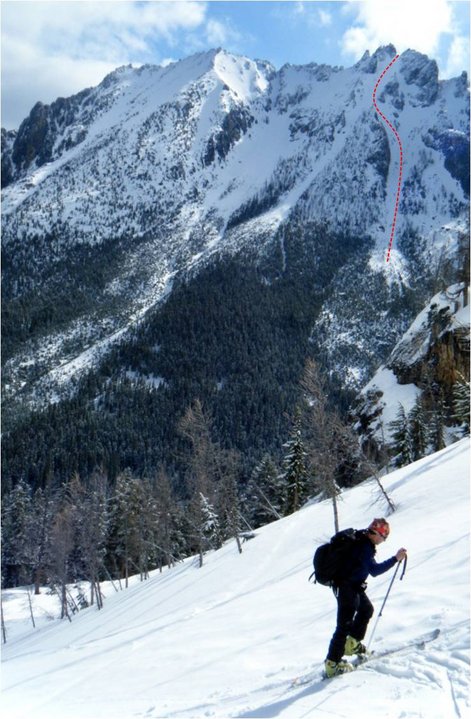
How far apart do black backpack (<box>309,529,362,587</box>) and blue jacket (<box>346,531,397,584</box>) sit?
0.05m

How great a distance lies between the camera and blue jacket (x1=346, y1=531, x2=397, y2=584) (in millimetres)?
7223

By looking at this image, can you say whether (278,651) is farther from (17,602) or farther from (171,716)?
(17,602)

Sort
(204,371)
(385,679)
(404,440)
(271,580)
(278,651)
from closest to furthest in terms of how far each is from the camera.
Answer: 1. (385,679)
2. (278,651)
3. (271,580)
4. (404,440)
5. (204,371)

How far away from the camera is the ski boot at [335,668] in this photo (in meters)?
7.29

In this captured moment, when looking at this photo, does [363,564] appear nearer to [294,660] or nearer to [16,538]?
[294,660]

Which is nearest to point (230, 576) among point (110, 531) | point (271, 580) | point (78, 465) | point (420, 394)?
point (271, 580)

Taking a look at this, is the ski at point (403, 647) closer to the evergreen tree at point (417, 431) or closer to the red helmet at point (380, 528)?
the red helmet at point (380, 528)

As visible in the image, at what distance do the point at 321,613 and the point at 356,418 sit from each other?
158 feet

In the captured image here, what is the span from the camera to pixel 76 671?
562 inches

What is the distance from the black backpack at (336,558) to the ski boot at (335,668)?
42.8 inches

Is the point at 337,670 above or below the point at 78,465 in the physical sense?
below

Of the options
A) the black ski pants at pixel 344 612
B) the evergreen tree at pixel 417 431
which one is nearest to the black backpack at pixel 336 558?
the black ski pants at pixel 344 612

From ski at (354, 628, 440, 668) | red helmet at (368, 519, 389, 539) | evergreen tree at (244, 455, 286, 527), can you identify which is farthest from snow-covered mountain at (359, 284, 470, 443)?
red helmet at (368, 519, 389, 539)

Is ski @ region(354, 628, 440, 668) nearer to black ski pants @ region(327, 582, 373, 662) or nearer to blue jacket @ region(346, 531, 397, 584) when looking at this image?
black ski pants @ region(327, 582, 373, 662)
